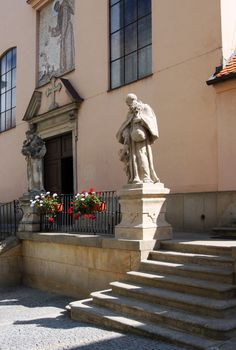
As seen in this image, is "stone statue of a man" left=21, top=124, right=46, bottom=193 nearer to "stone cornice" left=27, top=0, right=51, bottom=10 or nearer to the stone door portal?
the stone door portal

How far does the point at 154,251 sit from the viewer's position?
7.46 metres

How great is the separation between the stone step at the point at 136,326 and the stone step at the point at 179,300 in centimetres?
38

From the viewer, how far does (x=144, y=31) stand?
1184 cm

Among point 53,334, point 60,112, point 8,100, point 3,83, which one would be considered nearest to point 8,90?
point 8,100

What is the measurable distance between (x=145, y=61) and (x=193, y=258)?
6563 mm

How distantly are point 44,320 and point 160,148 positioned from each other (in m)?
5.26

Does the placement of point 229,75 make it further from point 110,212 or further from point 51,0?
point 51,0

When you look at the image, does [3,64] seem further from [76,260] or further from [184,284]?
[184,284]

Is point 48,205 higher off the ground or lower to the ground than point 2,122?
lower

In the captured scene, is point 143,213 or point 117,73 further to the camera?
point 117,73

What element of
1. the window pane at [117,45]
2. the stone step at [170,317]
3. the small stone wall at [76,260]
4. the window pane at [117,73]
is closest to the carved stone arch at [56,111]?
the window pane at [117,73]

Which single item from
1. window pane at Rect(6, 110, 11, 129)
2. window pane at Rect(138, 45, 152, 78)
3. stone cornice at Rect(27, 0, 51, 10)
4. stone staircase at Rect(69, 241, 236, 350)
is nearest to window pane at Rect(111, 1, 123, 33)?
window pane at Rect(138, 45, 152, 78)

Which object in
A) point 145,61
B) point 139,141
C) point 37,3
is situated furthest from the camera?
point 37,3

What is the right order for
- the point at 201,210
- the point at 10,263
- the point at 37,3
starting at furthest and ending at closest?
1. the point at 37,3
2. the point at 10,263
3. the point at 201,210
